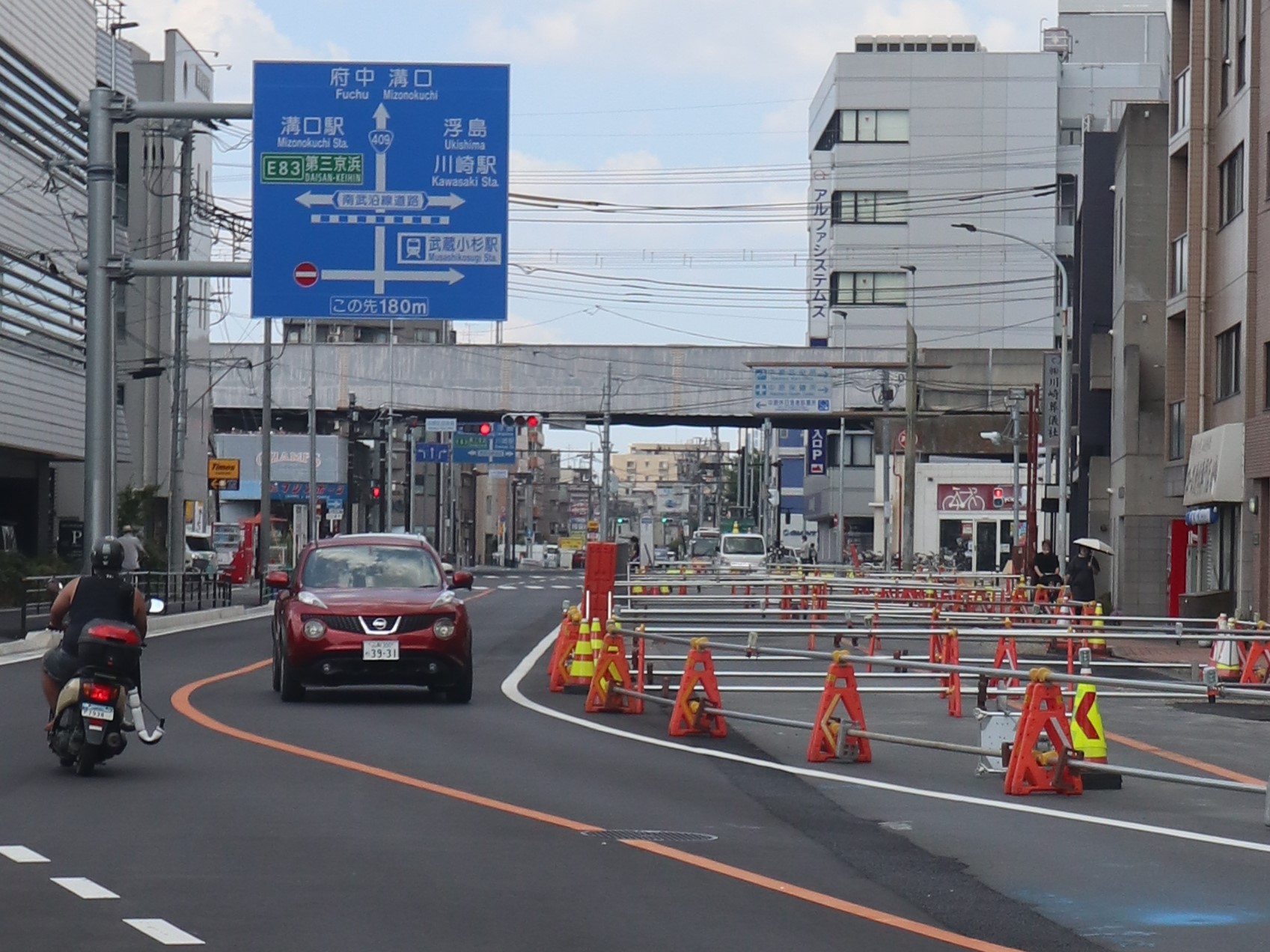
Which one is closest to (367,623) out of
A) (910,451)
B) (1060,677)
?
(1060,677)

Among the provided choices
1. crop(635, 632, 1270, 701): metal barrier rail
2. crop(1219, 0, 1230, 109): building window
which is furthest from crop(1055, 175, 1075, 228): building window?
crop(635, 632, 1270, 701): metal barrier rail

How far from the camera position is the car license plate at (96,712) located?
40.9 feet

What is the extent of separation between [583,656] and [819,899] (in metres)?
12.5

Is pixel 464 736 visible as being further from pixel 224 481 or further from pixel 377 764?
pixel 224 481

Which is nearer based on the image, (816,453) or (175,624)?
(175,624)

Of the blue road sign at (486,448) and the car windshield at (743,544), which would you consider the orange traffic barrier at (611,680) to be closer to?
the car windshield at (743,544)

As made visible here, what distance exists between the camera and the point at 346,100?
25.0 metres

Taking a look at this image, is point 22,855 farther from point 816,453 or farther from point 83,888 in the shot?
point 816,453

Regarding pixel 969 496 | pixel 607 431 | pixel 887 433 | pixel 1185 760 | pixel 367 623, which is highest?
pixel 887 433

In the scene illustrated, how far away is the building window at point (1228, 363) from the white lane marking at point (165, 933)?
3123 cm

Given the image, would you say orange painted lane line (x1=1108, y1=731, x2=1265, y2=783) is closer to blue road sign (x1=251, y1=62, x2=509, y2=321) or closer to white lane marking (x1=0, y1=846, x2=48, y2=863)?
white lane marking (x1=0, y1=846, x2=48, y2=863)

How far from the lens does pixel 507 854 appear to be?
9.66 m

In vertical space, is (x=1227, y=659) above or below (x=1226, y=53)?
below

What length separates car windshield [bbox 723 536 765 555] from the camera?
72.0m
